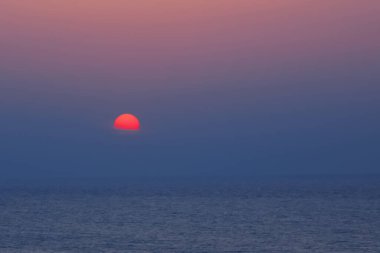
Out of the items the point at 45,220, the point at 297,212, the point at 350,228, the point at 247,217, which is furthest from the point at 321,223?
the point at 45,220

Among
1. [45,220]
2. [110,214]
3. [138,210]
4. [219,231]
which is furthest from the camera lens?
[138,210]

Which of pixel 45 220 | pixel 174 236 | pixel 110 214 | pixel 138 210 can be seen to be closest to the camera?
pixel 174 236

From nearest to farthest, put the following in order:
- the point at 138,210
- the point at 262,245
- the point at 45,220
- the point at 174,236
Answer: the point at 262,245 < the point at 174,236 < the point at 45,220 < the point at 138,210

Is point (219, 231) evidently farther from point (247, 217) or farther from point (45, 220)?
point (45, 220)

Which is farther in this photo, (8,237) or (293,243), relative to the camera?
(8,237)

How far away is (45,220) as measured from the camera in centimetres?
9956

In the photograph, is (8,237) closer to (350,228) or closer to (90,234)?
(90,234)

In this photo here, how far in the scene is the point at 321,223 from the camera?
9125 cm

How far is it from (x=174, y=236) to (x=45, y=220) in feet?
101

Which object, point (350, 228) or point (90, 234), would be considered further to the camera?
point (350, 228)

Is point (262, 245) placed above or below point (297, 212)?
below

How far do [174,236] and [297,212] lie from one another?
141ft

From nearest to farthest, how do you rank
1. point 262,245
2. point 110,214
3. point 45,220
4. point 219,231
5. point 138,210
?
point 262,245
point 219,231
point 45,220
point 110,214
point 138,210

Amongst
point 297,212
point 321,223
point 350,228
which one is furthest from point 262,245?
point 297,212
